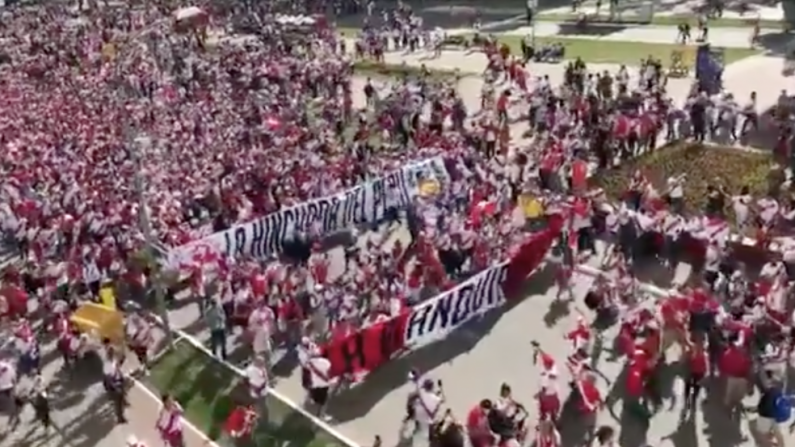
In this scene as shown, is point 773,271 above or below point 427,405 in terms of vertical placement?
above

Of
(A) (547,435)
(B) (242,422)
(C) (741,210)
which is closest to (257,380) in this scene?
(B) (242,422)

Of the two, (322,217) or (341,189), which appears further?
(341,189)

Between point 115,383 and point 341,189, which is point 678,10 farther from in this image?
point 115,383

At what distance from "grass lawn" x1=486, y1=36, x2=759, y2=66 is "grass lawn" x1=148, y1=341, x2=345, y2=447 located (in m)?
27.2

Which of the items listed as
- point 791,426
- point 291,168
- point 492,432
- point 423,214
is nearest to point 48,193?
point 291,168

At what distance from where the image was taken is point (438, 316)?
20.1 meters

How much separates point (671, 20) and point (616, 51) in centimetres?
673

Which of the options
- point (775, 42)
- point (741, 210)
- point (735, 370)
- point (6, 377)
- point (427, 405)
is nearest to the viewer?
point (735, 370)

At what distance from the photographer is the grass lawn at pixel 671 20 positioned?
1879 inches

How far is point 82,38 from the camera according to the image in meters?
58.9

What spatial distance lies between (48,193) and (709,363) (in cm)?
2002

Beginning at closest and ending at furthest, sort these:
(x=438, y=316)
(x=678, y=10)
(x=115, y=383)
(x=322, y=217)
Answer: (x=115, y=383), (x=438, y=316), (x=322, y=217), (x=678, y=10)

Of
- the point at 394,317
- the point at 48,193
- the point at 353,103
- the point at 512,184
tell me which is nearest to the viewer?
the point at 394,317

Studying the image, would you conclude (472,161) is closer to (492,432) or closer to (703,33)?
(492,432)
